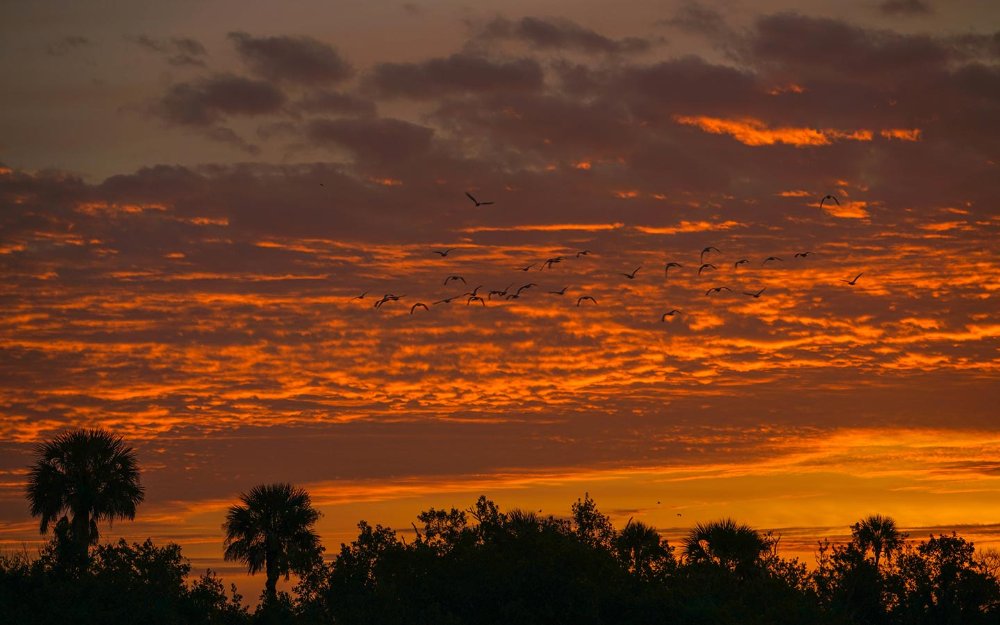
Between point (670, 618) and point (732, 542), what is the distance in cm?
1297

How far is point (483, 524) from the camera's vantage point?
4616 centimetres

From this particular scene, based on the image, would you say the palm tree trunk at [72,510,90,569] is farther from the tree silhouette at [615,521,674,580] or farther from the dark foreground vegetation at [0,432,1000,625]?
the tree silhouette at [615,521,674,580]

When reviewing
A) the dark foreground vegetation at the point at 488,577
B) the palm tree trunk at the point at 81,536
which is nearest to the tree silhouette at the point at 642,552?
the dark foreground vegetation at the point at 488,577

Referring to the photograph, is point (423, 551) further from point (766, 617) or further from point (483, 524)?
point (766, 617)

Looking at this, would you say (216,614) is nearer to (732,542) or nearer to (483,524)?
(483,524)

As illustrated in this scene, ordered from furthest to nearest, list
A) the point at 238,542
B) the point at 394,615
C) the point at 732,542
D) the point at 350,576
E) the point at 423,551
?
the point at 238,542 → the point at 732,542 → the point at 350,576 → the point at 423,551 → the point at 394,615

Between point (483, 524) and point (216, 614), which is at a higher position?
point (483, 524)

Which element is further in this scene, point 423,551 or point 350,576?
point 350,576

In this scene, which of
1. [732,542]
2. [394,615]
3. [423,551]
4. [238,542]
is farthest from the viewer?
[238,542]

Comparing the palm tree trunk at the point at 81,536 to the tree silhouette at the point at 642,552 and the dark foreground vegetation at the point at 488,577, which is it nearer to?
the dark foreground vegetation at the point at 488,577

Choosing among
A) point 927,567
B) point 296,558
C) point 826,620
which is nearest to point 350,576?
point 296,558

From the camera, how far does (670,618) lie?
41.8 metres

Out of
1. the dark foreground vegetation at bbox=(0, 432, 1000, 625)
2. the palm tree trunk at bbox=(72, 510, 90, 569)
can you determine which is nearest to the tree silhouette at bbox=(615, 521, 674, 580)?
the dark foreground vegetation at bbox=(0, 432, 1000, 625)

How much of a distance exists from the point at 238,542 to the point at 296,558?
329cm
